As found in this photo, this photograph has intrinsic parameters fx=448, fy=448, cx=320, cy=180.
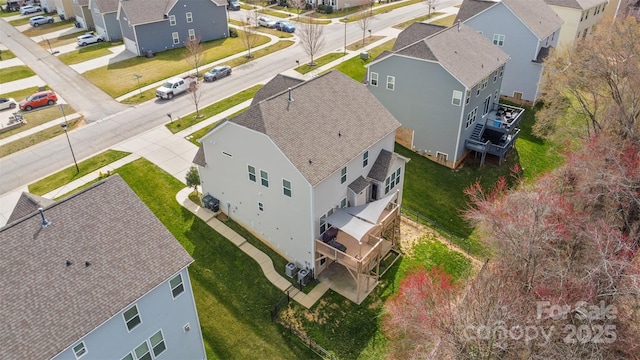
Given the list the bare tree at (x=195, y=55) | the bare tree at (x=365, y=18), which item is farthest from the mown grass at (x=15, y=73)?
the bare tree at (x=365, y=18)

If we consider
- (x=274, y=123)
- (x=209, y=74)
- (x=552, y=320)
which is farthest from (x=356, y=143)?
(x=209, y=74)

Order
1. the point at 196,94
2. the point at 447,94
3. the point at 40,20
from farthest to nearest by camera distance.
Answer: the point at 40,20 → the point at 196,94 → the point at 447,94

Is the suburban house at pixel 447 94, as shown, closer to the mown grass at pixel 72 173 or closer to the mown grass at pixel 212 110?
the mown grass at pixel 212 110

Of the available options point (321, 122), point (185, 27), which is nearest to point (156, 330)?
point (321, 122)

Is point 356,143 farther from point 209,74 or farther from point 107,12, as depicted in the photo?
point 107,12

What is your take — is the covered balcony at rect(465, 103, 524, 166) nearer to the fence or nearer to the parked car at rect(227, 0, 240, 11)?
the fence

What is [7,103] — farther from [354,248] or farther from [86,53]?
[354,248]

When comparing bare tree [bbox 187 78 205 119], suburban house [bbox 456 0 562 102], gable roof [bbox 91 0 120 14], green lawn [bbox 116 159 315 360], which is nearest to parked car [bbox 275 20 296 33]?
gable roof [bbox 91 0 120 14]
